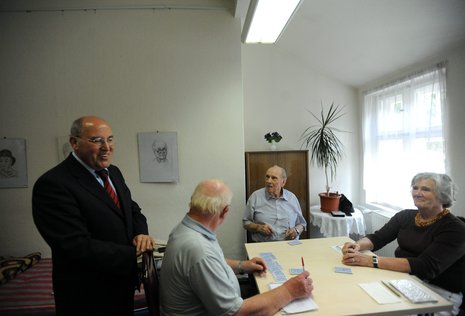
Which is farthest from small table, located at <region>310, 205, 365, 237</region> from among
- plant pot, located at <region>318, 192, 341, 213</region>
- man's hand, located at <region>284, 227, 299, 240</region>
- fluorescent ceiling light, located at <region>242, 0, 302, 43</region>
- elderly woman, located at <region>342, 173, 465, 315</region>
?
fluorescent ceiling light, located at <region>242, 0, 302, 43</region>

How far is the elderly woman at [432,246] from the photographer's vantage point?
1620 millimetres

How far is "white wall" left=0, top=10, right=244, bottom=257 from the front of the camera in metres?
3.00

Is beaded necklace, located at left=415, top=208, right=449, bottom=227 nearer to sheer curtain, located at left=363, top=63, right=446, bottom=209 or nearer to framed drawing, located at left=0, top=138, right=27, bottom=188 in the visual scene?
sheer curtain, located at left=363, top=63, right=446, bottom=209

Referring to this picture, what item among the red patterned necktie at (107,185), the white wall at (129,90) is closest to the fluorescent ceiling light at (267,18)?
the white wall at (129,90)

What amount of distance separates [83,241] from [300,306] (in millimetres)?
1077

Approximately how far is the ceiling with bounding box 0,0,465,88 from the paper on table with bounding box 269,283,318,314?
8.07 feet

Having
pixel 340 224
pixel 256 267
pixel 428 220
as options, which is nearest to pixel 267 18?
pixel 256 267

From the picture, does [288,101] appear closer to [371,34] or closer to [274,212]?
[371,34]

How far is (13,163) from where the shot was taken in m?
3.01

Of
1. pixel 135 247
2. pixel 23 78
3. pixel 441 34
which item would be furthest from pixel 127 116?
pixel 441 34

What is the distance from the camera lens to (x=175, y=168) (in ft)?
10.3

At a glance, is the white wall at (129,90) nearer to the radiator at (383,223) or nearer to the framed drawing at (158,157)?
the framed drawing at (158,157)

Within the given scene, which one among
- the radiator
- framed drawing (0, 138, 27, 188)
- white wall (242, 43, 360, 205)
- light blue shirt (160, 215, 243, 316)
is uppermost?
white wall (242, 43, 360, 205)

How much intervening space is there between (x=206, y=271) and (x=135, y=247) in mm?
497
